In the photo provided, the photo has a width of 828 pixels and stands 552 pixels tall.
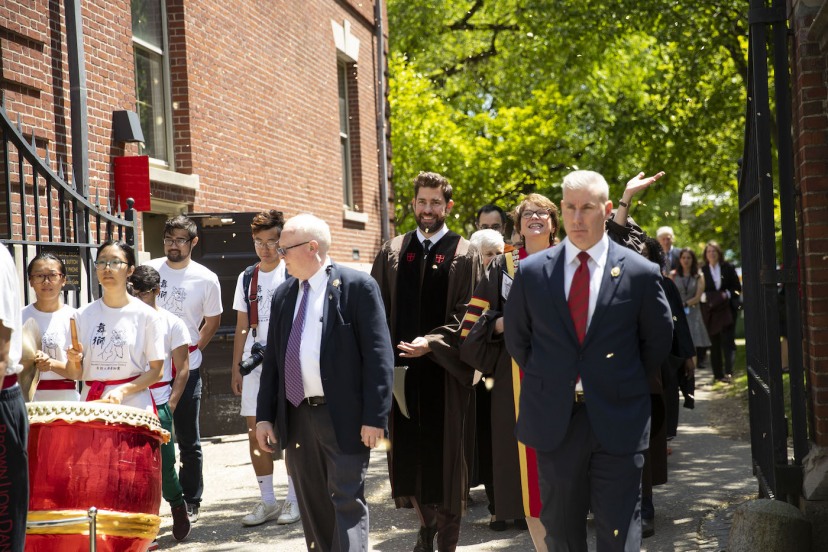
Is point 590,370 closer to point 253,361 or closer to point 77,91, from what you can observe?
point 253,361

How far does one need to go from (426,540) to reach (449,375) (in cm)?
95

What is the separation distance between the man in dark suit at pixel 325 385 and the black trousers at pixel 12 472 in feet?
3.90

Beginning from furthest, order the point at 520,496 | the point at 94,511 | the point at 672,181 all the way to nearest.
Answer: the point at 672,181 < the point at 520,496 < the point at 94,511

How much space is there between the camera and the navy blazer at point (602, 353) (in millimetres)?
4164

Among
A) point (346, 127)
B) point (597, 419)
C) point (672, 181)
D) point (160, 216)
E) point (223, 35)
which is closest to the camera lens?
point (597, 419)

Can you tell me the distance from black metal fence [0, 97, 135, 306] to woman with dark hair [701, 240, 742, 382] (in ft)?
31.4

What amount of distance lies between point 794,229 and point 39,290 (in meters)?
4.28

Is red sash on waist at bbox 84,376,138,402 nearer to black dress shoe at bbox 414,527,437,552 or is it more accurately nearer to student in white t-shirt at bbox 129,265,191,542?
student in white t-shirt at bbox 129,265,191,542

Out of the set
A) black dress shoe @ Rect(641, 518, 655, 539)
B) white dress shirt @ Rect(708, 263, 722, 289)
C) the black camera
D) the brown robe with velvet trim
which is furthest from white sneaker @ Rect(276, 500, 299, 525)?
white dress shirt @ Rect(708, 263, 722, 289)

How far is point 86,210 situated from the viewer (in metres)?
7.64

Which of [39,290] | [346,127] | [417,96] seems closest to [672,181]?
[417,96]

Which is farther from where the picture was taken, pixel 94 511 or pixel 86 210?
pixel 86 210

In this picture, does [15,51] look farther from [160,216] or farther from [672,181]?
[672,181]

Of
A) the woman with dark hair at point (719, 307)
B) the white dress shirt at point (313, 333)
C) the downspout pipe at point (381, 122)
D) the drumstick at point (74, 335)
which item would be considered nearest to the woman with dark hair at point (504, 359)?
the white dress shirt at point (313, 333)
